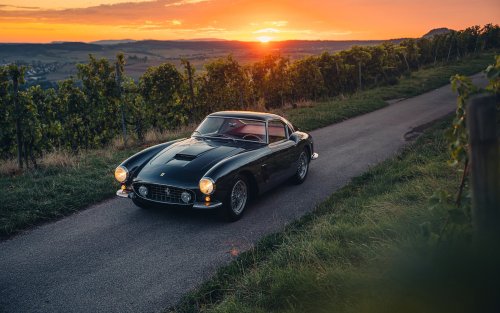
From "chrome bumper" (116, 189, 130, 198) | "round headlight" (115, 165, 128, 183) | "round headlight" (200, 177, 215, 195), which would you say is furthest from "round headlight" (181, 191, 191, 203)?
"round headlight" (115, 165, 128, 183)

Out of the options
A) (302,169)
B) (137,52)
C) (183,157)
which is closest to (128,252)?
(183,157)

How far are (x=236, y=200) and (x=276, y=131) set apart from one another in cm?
197

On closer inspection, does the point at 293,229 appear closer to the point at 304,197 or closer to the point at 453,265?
the point at 304,197

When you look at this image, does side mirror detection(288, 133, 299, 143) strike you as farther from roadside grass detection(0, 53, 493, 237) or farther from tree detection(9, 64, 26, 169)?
tree detection(9, 64, 26, 169)

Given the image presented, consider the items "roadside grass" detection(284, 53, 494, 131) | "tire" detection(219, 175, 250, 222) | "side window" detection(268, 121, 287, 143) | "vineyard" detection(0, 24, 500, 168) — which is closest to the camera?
"tire" detection(219, 175, 250, 222)

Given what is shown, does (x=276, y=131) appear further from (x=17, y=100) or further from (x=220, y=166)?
(x=17, y=100)

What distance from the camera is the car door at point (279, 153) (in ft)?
25.4

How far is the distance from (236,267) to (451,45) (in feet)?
142

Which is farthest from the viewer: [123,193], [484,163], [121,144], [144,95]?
[144,95]

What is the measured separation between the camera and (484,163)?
102 inches

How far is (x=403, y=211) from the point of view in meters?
5.40

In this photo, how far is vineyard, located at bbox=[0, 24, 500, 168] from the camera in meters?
11.6

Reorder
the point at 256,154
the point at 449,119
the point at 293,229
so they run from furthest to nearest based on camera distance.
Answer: the point at 449,119
the point at 256,154
the point at 293,229

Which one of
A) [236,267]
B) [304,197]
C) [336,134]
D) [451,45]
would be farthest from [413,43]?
[236,267]
